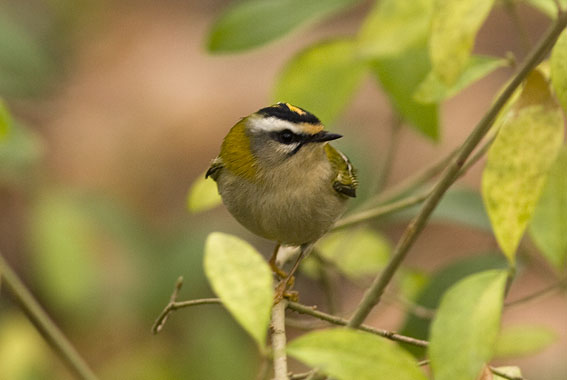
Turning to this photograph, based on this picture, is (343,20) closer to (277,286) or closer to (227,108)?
(227,108)

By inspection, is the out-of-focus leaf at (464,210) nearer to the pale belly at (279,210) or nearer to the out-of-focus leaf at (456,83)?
the pale belly at (279,210)

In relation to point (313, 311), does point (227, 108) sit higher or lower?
lower

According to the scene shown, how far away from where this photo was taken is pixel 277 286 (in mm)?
2332

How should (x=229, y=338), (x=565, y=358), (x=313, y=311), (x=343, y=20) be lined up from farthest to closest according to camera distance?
(x=343, y=20) → (x=565, y=358) → (x=229, y=338) → (x=313, y=311)

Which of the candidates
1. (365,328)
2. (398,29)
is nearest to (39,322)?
(365,328)

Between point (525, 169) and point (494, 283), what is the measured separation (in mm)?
192

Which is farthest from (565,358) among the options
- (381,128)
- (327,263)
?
(327,263)

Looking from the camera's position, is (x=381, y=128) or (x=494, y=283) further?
(x=381, y=128)

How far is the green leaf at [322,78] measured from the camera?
2.02 meters

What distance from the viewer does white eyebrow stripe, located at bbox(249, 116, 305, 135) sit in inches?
87.7

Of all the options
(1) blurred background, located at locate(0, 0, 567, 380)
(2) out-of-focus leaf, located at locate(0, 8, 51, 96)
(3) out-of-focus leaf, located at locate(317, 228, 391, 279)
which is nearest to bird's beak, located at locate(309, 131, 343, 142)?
(1) blurred background, located at locate(0, 0, 567, 380)

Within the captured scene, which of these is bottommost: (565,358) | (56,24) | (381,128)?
(565,358)

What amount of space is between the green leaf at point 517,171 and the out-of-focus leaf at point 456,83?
240 mm

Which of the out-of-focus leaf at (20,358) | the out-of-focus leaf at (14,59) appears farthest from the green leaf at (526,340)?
the out-of-focus leaf at (14,59)
